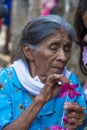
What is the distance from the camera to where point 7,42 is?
12.9m

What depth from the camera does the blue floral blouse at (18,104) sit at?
4.07 m

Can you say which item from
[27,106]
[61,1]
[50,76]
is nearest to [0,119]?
[27,106]

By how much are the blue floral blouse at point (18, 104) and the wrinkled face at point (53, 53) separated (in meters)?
0.24

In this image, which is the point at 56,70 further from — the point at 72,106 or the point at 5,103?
the point at 5,103

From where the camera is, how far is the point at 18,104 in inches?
163

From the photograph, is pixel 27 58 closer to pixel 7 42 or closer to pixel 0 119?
pixel 0 119

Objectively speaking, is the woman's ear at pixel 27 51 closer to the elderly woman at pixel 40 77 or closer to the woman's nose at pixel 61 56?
the elderly woman at pixel 40 77

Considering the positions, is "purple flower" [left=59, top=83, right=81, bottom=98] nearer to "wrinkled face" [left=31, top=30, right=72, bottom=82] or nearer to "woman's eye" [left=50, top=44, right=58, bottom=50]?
"wrinkled face" [left=31, top=30, right=72, bottom=82]

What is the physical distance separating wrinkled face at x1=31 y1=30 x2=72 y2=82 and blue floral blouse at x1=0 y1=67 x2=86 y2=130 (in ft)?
0.77

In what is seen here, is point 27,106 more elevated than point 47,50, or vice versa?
point 47,50

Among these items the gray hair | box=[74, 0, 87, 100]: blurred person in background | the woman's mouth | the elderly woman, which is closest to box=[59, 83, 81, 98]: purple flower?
the elderly woman

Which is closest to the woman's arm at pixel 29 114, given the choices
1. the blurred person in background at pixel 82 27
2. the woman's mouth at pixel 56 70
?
the woman's mouth at pixel 56 70

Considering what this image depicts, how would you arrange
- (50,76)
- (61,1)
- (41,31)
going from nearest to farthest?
(50,76) → (41,31) → (61,1)

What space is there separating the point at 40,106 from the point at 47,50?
49cm
